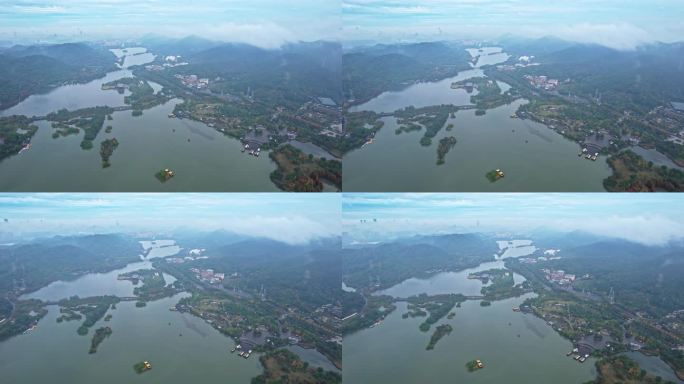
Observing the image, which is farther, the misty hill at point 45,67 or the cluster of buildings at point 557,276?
the cluster of buildings at point 557,276

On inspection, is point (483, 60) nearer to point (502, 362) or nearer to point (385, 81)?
point (385, 81)

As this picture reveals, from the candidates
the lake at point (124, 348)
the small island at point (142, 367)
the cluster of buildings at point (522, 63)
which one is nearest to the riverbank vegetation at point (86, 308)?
the lake at point (124, 348)

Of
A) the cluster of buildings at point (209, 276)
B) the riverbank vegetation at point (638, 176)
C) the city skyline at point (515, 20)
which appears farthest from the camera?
the cluster of buildings at point (209, 276)

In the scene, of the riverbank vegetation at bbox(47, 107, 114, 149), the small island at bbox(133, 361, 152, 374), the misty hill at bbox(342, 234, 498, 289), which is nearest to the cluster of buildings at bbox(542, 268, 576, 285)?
the misty hill at bbox(342, 234, 498, 289)

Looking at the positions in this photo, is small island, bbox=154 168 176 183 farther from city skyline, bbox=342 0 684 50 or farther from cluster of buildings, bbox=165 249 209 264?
city skyline, bbox=342 0 684 50

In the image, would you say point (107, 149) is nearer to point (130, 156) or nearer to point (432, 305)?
point (130, 156)

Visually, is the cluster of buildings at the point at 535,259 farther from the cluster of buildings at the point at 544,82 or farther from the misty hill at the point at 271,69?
the misty hill at the point at 271,69

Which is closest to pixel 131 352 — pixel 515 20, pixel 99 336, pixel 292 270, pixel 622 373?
pixel 99 336
